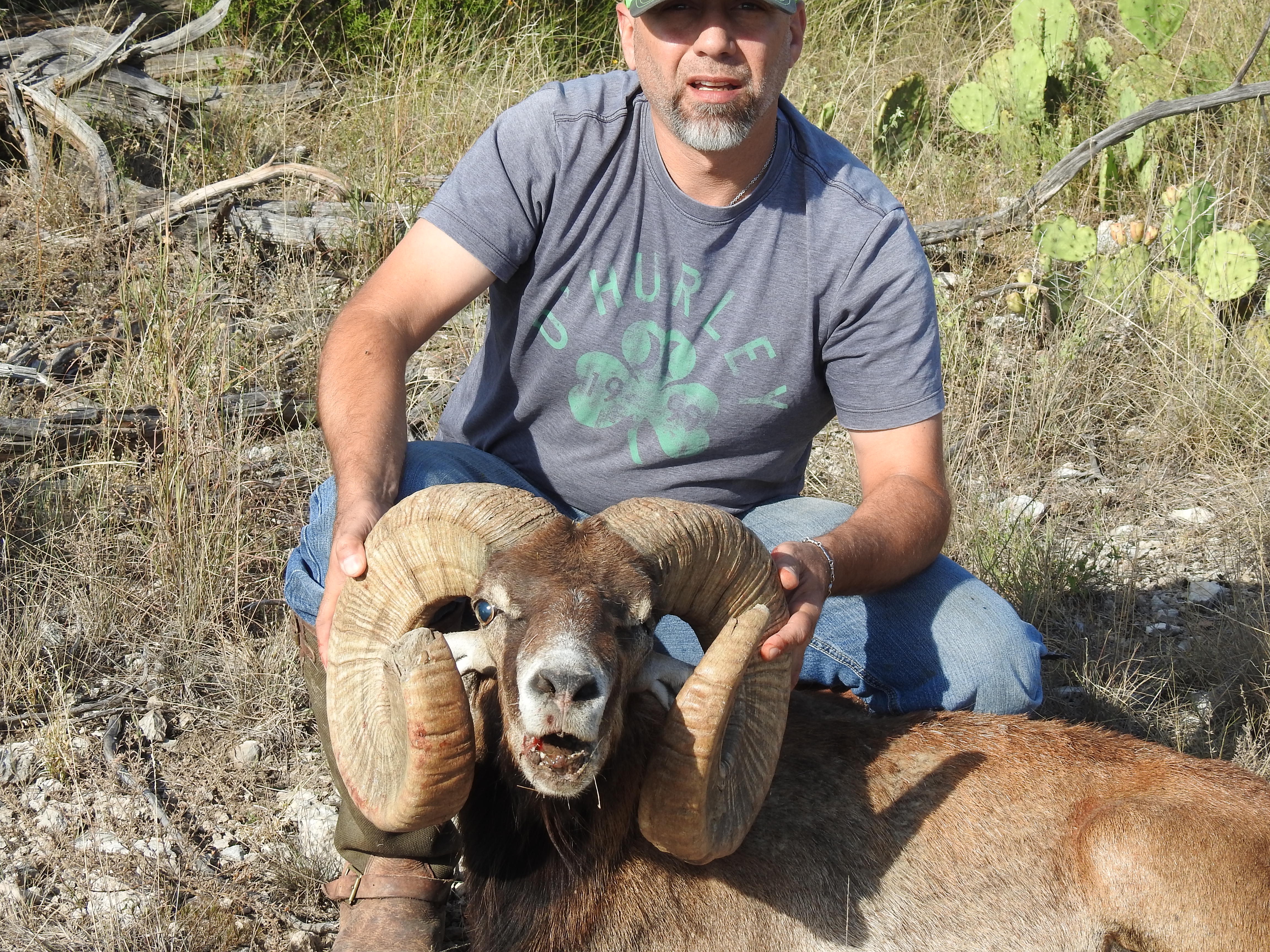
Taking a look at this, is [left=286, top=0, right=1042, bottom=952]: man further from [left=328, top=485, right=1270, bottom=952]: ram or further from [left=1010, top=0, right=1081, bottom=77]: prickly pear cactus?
[left=1010, top=0, right=1081, bottom=77]: prickly pear cactus

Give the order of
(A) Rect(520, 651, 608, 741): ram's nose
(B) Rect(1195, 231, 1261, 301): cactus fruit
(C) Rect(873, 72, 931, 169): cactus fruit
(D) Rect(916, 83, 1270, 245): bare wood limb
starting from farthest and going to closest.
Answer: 1. (C) Rect(873, 72, 931, 169): cactus fruit
2. (D) Rect(916, 83, 1270, 245): bare wood limb
3. (B) Rect(1195, 231, 1261, 301): cactus fruit
4. (A) Rect(520, 651, 608, 741): ram's nose

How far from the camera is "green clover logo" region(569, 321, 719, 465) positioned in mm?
4109

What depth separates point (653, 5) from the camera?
3.85 meters

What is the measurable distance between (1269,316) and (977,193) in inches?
88.4

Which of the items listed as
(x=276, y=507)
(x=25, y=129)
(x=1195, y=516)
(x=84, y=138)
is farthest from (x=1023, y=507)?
(x=25, y=129)

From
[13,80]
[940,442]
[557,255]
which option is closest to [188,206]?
[13,80]

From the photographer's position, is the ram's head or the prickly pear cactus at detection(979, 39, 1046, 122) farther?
the prickly pear cactus at detection(979, 39, 1046, 122)

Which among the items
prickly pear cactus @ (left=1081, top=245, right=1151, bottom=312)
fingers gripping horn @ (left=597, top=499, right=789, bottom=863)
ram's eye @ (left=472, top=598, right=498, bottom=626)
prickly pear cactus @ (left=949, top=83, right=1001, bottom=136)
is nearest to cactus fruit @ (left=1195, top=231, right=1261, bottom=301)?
prickly pear cactus @ (left=1081, top=245, right=1151, bottom=312)

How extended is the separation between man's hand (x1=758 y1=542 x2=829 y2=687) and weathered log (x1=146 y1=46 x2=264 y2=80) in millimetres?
6924

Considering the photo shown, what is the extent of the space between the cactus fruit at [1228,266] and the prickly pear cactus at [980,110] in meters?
2.30

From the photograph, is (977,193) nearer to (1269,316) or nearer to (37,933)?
(1269,316)

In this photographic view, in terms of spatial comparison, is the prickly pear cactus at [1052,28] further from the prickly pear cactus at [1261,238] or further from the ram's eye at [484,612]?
the ram's eye at [484,612]

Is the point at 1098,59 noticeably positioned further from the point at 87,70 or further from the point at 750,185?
the point at 87,70

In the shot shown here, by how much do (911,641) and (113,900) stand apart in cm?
266
